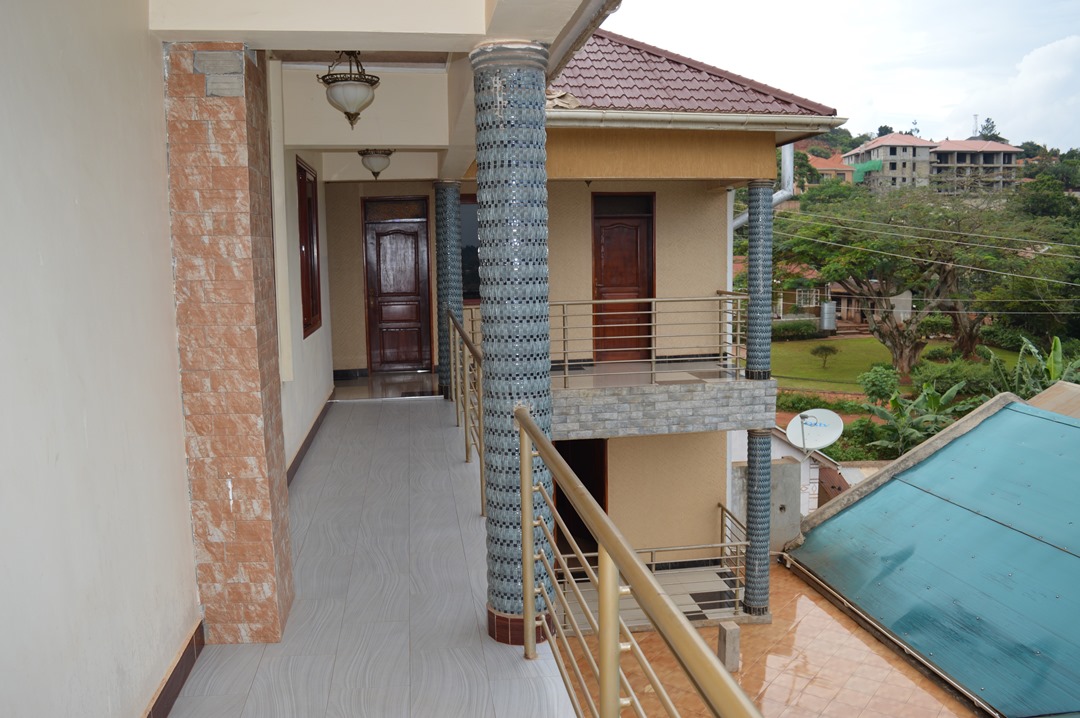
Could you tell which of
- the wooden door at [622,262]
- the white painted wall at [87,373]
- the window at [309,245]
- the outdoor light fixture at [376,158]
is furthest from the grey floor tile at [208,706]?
the wooden door at [622,262]

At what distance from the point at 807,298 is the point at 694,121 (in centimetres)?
2698

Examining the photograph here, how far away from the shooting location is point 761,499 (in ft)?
36.0

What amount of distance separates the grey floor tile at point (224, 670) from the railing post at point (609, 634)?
1917mm

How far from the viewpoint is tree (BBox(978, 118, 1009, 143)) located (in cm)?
6341

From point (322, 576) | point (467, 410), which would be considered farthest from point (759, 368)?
point (322, 576)

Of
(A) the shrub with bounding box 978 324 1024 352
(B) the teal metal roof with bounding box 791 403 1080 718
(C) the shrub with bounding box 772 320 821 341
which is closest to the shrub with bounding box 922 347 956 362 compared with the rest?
(A) the shrub with bounding box 978 324 1024 352

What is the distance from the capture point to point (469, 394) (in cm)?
779

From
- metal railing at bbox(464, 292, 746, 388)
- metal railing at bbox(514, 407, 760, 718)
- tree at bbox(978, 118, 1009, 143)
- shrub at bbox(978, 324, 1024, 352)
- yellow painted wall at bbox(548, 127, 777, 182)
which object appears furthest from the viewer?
tree at bbox(978, 118, 1009, 143)

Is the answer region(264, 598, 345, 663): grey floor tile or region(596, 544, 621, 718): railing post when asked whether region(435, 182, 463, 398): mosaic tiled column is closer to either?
region(264, 598, 345, 663): grey floor tile

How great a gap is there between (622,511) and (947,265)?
18.7 meters

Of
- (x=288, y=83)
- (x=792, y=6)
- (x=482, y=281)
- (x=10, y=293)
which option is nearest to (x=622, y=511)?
(x=288, y=83)

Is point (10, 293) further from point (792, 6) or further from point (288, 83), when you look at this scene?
point (792, 6)

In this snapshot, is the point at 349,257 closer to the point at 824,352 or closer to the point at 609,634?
the point at 609,634

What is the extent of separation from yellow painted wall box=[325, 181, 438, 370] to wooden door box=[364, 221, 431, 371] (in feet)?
0.45
